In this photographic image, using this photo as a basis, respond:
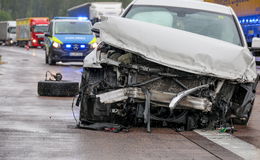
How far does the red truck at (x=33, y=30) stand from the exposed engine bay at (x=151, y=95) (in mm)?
52227

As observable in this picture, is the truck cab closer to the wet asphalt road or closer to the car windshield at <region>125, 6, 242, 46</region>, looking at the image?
the wet asphalt road

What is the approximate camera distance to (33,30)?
64500 mm

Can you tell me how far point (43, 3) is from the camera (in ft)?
604

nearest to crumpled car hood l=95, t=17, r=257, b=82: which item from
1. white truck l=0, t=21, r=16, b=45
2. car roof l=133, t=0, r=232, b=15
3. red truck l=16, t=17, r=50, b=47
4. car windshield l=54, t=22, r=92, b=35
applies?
car roof l=133, t=0, r=232, b=15

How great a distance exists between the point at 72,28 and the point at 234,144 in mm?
20965

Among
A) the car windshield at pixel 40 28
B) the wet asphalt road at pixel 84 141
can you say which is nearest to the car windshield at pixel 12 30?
the car windshield at pixel 40 28

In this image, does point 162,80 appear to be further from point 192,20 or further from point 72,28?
point 72,28

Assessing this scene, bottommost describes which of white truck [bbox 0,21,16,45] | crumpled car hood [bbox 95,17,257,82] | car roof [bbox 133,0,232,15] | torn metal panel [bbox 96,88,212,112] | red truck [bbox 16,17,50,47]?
white truck [bbox 0,21,16,45]

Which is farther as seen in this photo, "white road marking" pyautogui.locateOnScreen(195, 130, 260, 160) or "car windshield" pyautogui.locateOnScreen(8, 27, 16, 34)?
"car windshield" pyautogui.locateOnScreen(8, 27, 16, 34)

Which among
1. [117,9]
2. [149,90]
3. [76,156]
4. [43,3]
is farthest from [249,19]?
[43,3]

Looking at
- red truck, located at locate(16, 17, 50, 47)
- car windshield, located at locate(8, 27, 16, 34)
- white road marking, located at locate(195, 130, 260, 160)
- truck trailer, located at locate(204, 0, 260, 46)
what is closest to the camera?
white road marking, located at locate(195, 130, 260, 160)

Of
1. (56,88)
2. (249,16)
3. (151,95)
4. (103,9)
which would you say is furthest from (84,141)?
(103,9)

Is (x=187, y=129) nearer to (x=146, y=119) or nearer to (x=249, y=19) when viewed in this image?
(x=146, y=119)

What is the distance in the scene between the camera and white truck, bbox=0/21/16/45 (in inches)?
3323
